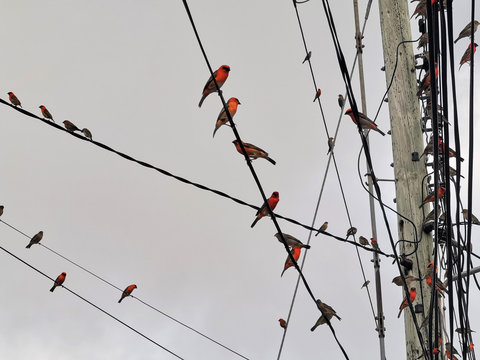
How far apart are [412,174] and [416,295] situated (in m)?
1.31

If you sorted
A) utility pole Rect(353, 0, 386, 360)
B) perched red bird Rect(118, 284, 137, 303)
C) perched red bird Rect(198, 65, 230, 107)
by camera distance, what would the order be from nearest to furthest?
1. perched red bird Rect(198, 65, 230, 107)
2. utility pole Rect(353, 0, 386, 360)
3. perched red bird Rect(118, 284, 137, 303)

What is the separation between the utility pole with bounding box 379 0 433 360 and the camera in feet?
21.6

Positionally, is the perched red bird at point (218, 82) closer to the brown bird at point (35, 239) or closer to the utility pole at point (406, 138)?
the utility pole at point (406, 138)

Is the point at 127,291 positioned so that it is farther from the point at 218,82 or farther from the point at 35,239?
the point at 218,82

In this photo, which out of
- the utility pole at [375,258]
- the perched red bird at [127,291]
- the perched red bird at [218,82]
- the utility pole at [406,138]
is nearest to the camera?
the perched red bird at [218,82]

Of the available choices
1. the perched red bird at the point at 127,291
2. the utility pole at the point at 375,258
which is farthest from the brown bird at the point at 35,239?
the utility pole at the point at 375,258

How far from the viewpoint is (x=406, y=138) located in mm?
7160

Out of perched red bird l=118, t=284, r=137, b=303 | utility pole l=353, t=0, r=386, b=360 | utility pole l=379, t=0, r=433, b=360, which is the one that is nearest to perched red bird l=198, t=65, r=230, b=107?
utility pole l=379, t=0, r=433, b=360

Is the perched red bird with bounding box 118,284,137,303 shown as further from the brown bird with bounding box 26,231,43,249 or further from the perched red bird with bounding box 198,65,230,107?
the perched red bird with bounding box 198,65,230,107

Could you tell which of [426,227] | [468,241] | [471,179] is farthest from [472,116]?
[426,227]

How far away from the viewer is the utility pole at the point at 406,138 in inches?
259

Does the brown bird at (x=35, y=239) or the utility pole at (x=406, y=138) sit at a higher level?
the brown bird at (x=35, y=239)

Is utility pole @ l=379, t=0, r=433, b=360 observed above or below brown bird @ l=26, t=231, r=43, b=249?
below

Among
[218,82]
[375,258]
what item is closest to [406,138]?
[375,258]
